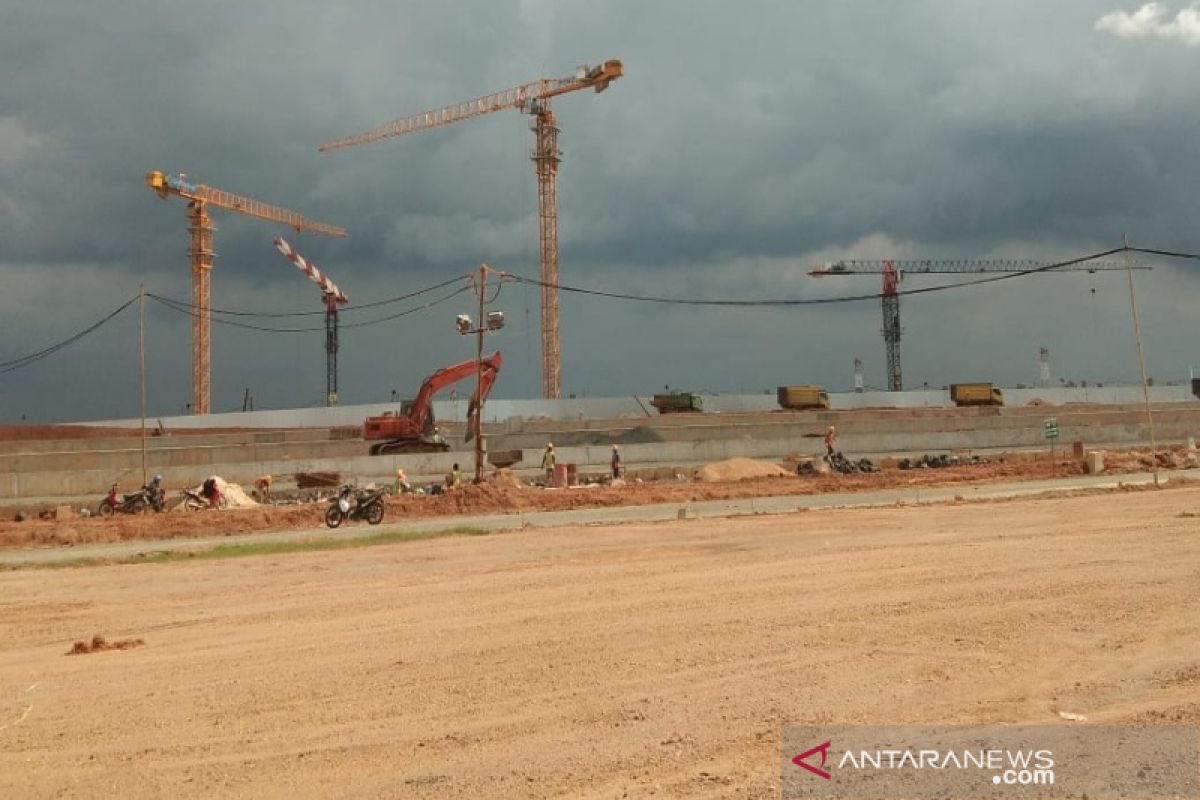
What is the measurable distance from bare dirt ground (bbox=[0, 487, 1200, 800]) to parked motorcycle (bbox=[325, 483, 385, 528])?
10418 millimetres

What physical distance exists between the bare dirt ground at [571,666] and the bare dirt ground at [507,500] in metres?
12.4

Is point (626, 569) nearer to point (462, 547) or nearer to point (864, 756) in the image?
point (462, 547)

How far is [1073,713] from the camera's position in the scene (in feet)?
21.1

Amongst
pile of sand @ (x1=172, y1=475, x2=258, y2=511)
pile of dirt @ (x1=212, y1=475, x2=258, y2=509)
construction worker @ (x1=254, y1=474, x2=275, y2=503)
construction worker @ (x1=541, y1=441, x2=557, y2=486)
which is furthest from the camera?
construction worker @ (x1=541, y1=441, x2=557, y2=486)

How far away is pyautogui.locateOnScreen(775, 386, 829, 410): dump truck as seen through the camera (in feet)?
252

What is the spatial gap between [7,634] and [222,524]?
17.4 metres

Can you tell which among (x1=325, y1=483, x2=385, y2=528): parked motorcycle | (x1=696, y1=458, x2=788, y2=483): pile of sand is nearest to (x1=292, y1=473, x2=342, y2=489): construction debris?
(x1=325, y1=483, x2=385, y2=528): parked motorcycle

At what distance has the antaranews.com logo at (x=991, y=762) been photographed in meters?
5.18

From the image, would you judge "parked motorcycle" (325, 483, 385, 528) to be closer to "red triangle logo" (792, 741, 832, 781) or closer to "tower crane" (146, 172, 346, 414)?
"red triangle logo" (792, 741, 832, 781)

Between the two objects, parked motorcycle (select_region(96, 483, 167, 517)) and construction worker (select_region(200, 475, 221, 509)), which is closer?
parked motorcycle (select_region(96, 483, 167, 517))

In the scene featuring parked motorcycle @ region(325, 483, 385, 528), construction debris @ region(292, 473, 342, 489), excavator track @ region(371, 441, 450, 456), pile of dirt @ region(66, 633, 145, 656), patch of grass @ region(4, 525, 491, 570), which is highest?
excavator track @ region(371, 441, 450, 456)

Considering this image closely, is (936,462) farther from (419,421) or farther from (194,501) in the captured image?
(194,501)

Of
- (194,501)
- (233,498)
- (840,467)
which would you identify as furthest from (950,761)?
(840,467)

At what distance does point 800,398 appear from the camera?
252 ft
